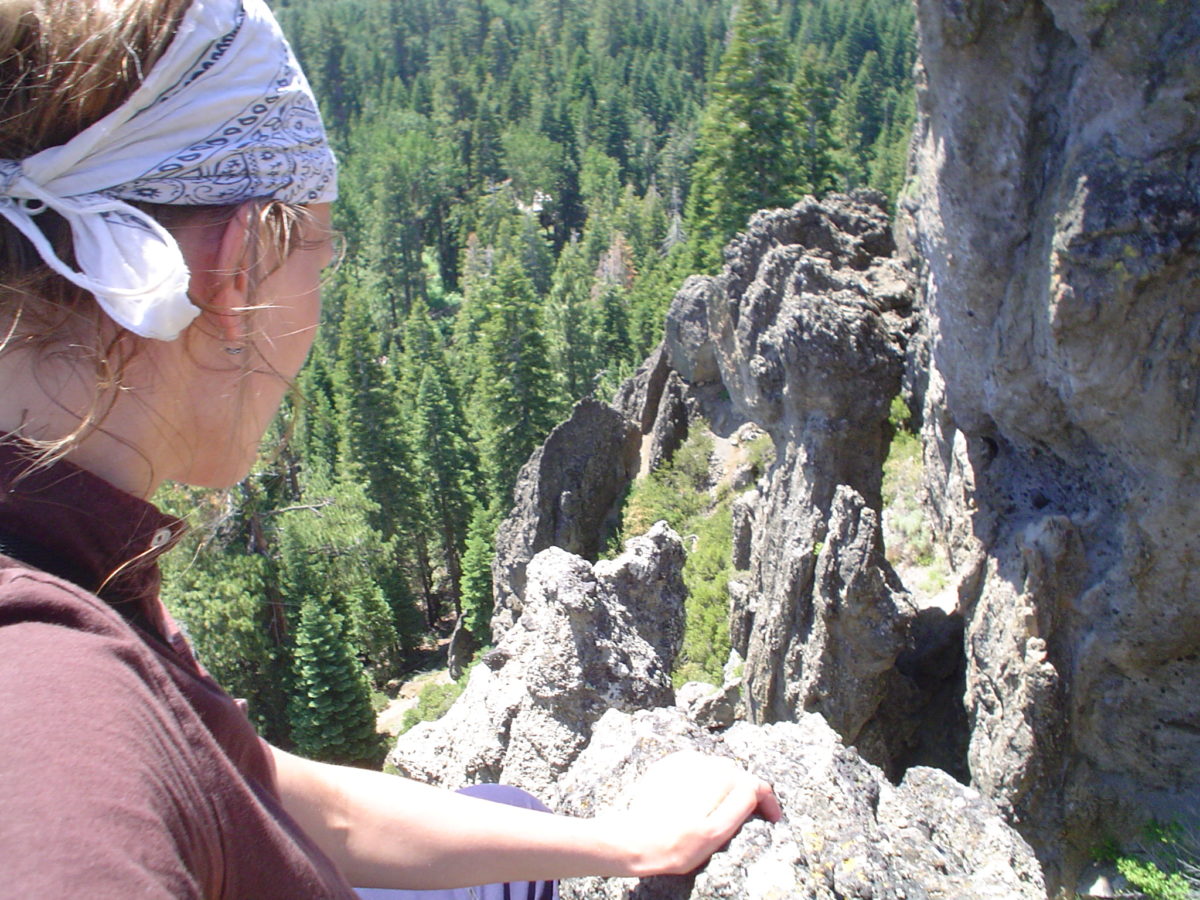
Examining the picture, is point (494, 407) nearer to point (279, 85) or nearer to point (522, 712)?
point (522, 712)

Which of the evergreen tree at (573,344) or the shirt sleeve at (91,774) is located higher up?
the shirt sleeve at (91,774)

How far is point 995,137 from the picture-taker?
7.83m

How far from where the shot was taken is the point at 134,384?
3.70 ft

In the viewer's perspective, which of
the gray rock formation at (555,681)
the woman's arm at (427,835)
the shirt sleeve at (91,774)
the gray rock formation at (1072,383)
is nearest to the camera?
the shirt sleeve at (91,774)

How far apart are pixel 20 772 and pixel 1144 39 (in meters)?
8.07

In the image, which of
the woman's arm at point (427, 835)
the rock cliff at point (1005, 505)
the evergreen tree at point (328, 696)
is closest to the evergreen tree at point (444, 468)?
the evergreen tree at point (328, 696)

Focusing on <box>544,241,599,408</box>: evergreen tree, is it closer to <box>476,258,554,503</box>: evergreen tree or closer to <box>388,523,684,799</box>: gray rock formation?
<box>476,258,554,503</box>: evergreen tree

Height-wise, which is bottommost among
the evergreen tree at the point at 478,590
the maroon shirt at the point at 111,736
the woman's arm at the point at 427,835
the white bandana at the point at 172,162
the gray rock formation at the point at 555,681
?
the evergreen tree at the point at 478,590

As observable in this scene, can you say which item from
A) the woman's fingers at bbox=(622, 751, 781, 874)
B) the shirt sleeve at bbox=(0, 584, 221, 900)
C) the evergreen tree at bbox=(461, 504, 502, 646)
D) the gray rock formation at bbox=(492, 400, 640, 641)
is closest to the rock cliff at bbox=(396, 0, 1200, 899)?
the woman's fingers at bbox=(622, 751, 781, 874)

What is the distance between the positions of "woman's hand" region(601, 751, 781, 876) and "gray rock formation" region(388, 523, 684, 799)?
1535 mm

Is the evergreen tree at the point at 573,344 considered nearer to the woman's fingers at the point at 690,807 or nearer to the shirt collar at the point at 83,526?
the woman's fingers at the point at 690,807

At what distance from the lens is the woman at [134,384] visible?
754mm

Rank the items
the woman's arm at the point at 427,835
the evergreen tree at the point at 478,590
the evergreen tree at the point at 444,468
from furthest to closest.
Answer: the evergreen tree at the point at 444,468 < the evergreen tree at the point at 478,590 < the woman's arm at the point at 427,835

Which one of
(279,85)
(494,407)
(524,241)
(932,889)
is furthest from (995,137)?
(524,241)
